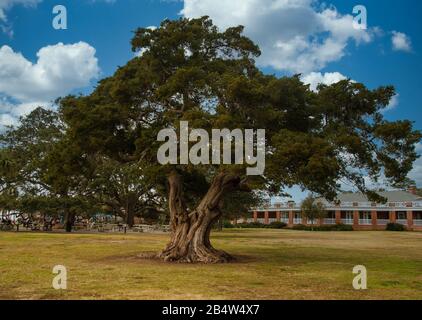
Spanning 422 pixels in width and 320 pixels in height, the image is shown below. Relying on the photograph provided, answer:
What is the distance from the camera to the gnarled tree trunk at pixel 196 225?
19.9 meters

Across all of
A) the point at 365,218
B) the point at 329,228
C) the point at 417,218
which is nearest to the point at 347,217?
the point at 365,218

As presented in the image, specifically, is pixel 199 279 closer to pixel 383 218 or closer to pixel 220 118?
pixel 220 118

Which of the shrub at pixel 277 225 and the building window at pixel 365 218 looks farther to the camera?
the shrub at pixel 277 225

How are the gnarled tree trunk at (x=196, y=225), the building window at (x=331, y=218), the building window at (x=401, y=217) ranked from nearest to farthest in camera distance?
the gnarled tree trunk at (x=196, y=225)
the building window at (x=401, y=217)
the building window at (x=331, y=218)

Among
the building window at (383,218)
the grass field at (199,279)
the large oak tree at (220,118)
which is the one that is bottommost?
the grass field at (199,279)

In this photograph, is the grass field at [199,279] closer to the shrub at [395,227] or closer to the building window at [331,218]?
the shrub at [395,227]

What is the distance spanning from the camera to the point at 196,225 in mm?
20578

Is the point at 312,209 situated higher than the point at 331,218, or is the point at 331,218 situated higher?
the point at 312,209

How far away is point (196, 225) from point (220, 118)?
674 cm

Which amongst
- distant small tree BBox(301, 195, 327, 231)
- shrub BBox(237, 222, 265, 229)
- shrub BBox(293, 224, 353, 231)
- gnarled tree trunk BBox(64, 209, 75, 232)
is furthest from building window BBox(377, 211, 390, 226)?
gnarled tree trunk BBox(64, 209, 75, 232)

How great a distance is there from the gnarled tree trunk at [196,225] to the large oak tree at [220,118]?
0.05m

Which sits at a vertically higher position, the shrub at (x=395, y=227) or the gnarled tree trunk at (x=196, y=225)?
the gnarled tree trunk at (x=196, y=225)

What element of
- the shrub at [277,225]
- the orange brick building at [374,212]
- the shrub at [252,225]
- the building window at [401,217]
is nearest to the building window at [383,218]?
the orange brick building at [374,212]
